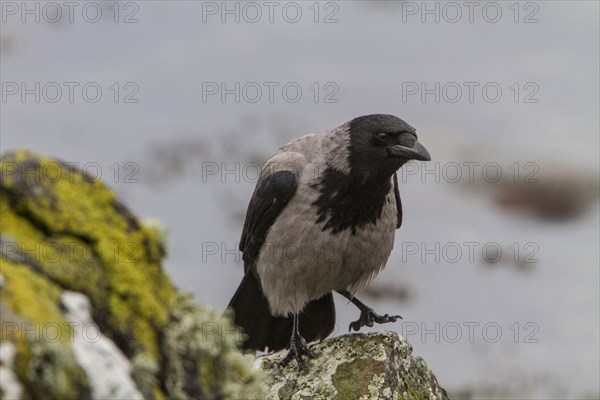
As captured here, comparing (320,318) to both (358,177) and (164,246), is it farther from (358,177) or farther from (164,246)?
(164,246)

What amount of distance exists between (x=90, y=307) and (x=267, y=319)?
4612 millimetres

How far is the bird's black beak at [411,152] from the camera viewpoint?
7230 mm

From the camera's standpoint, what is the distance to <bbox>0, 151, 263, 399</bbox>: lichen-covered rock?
10.8ft

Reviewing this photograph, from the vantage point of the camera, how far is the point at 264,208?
305 inches

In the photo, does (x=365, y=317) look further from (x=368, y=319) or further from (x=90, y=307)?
(x=90, y=307)

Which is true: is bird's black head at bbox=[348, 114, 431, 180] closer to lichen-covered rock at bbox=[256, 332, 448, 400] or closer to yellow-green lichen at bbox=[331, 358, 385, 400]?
lichen-covered rock at bbox=[256, 332, 448, 400]

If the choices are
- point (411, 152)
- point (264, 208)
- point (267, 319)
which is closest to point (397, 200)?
point (411, 152)

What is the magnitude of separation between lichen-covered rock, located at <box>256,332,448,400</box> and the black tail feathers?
1.37 metres

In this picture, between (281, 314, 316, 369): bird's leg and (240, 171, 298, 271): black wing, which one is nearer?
(281, 314, 316, 369): bird's leg

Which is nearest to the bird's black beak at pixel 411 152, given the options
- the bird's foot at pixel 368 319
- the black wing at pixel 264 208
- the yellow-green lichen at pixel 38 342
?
the black wing at pixel 264 208

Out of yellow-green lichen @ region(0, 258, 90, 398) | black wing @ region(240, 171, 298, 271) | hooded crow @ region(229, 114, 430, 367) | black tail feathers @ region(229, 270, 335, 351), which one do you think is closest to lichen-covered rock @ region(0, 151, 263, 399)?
yellow-green lichen @ region(0, 258, 90, 398)

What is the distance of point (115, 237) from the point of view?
3.88 metres

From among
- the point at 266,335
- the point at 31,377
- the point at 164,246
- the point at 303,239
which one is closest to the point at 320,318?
the point at 266,335

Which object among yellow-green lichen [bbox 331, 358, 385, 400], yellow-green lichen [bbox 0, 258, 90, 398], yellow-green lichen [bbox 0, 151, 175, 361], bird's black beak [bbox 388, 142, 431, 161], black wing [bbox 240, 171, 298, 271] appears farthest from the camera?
black wing [bbox 240, 171, 298, 271]
